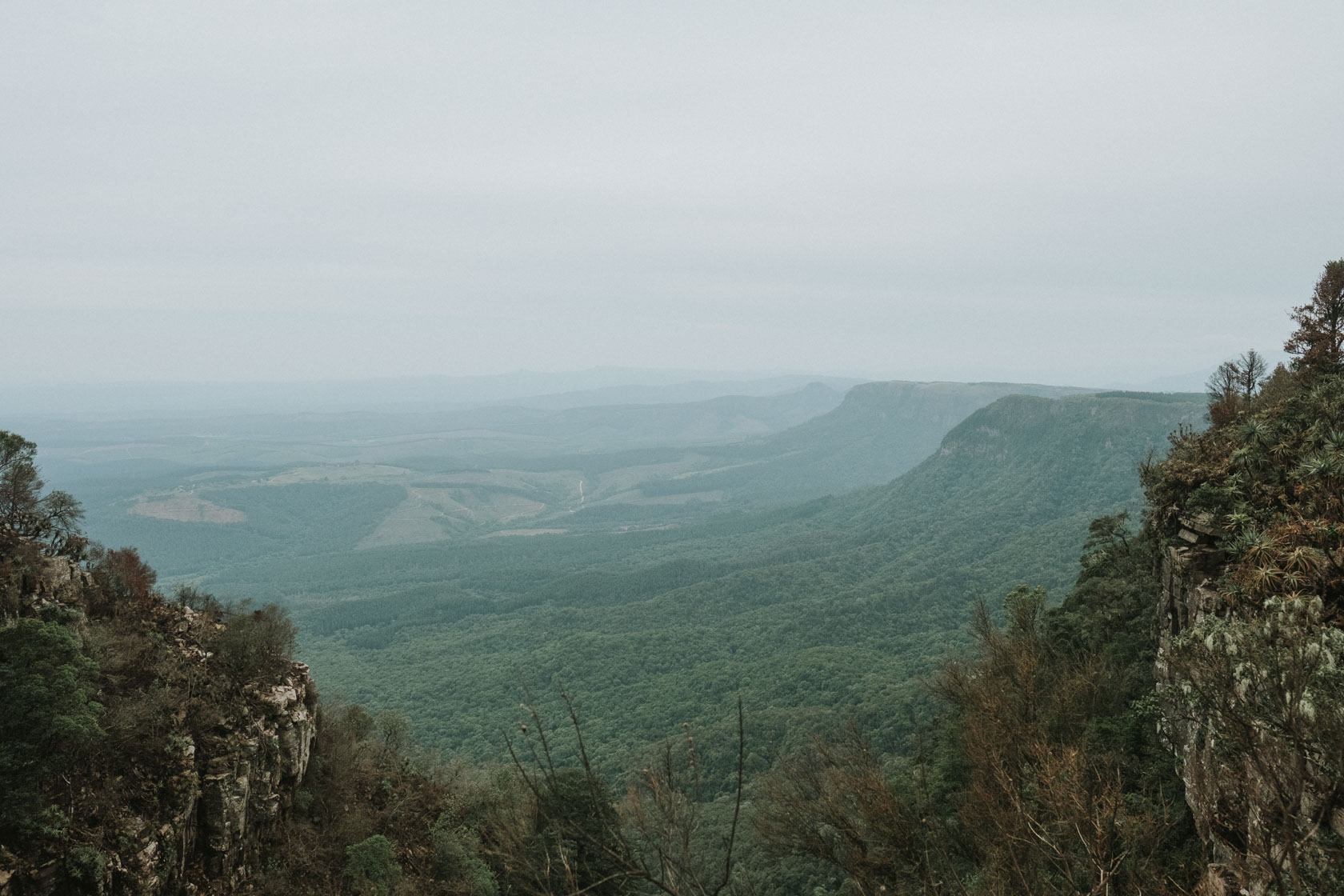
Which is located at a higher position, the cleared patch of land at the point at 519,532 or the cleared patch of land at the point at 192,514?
the cleared patch of land at the point at 192,514

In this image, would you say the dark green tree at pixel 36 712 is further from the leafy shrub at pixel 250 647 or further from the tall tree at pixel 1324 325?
the tall tree at pixel 1324 325

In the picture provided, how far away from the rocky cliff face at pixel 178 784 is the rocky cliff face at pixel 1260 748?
19.5m

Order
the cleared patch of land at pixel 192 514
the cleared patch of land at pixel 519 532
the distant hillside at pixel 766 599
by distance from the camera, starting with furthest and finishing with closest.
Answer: the cleared patch of land at pixel 192 514, the cleared patch of land at pixel 519 532, the distant hillside at pixel 766 599

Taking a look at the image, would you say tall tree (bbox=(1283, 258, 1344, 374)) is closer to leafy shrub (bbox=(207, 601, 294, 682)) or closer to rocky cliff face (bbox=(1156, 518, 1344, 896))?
rocky cliff face (bbox=(1156, 518, 1344, 896))

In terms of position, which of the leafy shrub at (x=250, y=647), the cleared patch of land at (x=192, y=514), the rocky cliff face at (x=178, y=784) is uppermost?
the leafy shrub at (x=250, y=647)

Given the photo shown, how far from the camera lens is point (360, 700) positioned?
2699 inches

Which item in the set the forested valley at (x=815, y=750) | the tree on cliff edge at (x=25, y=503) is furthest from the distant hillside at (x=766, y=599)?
the tree on cliff edge at (x=25, y=503)

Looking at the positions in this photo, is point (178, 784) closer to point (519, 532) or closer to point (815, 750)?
point (815, 750)

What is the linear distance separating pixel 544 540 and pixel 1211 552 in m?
157

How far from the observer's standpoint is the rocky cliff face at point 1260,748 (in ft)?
25.6

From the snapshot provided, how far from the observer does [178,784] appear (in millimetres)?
16531

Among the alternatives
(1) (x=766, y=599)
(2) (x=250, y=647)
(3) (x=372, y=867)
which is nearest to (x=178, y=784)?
(2) (x=250, y=647)

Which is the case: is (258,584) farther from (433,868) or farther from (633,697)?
(433,868)

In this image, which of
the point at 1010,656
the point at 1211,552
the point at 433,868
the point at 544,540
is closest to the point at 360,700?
the point at 433,868
